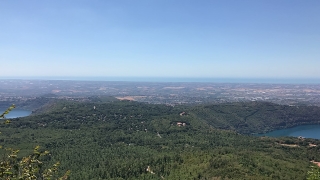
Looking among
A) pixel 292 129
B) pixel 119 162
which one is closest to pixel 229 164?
pixel 119 162

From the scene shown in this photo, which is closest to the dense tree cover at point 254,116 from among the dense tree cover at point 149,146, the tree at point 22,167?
the dense tree cover at point 149,146

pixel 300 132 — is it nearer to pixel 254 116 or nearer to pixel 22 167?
pixel 254 116

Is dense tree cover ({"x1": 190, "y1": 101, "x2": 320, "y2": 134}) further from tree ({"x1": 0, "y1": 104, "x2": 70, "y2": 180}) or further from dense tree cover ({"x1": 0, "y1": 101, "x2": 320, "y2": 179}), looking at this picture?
tree ({"x1": 0, "y1": 104, "x2": 70, "y2": 180})

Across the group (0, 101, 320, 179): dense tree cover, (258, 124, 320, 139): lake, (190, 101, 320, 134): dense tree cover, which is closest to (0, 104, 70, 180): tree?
(0, 101, 320, 179): dense tree cover

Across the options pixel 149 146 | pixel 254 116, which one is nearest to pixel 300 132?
pixel 254 116

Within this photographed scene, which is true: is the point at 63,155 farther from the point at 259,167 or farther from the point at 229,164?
the point at 259,167
